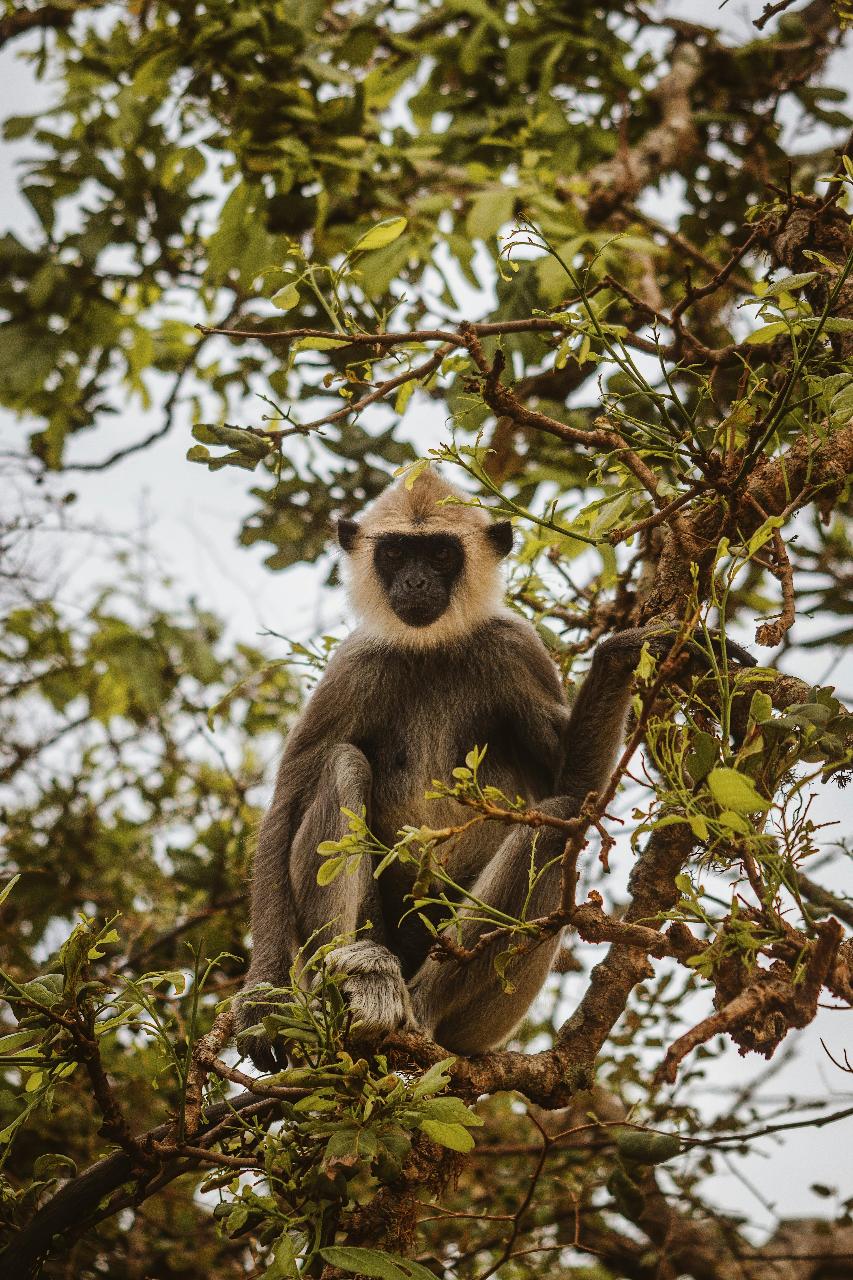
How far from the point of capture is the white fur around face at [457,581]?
17.7ft

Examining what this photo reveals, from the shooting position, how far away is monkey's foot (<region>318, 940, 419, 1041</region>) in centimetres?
409

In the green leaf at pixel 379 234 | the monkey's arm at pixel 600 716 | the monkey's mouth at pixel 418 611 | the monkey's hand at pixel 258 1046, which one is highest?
the green leaf at pixel 379 234

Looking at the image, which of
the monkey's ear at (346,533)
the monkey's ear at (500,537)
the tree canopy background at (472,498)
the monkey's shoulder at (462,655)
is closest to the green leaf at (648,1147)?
the tree canopy background at (472,498)

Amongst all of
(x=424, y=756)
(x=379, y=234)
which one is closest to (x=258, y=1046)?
(x=424, y=756)

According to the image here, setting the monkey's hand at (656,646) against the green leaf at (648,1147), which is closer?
the green leaf at (648,1147)

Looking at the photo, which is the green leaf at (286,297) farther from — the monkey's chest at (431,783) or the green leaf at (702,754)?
the monkey's chest at (431,783)

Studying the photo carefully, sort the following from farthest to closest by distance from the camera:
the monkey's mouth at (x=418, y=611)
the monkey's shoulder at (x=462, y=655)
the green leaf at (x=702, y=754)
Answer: the monkey's shoulder at (x=462, y=655), the monkey's mouth at (x=418, y=611), the green leaf at (x=702, y=754)

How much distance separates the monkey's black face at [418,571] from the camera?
521cm

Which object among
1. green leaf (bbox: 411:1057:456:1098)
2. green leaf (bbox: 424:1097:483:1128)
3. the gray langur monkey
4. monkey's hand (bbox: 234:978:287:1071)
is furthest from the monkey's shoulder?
green leaf (bbox: 424:1097:483:1128)

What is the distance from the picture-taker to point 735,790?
7.44 ft

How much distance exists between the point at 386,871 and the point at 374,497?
2.15m

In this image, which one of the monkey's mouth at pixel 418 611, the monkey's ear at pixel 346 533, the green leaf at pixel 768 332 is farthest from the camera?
the monkey's ear at pixel 346 533

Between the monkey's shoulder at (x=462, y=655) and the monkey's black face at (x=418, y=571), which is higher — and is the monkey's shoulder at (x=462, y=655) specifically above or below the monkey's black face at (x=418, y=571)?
below

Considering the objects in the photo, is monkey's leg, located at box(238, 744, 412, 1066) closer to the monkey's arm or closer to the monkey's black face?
the monkey's black face
